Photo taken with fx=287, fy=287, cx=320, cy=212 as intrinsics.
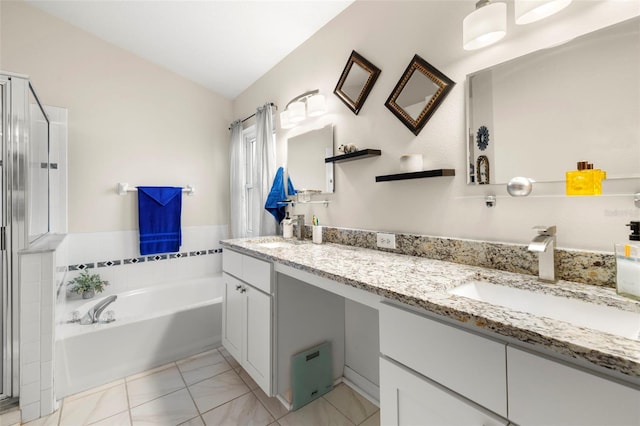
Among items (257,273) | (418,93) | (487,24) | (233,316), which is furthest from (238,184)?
(487,24)

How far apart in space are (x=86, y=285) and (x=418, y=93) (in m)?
2.92

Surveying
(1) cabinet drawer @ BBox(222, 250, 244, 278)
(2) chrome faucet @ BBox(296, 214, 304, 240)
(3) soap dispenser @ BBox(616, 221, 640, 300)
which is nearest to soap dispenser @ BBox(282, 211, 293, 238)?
(2) chrome faucet @ BBox(296, 214, 304, 240)

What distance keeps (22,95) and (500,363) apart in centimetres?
243

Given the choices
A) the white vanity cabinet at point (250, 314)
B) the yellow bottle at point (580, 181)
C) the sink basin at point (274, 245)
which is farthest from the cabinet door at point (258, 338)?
the yellow bottle at point (580, 181)

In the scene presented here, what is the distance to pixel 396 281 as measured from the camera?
→ 98 centimetres

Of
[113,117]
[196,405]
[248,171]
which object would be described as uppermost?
[113,117]

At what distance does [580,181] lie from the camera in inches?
36.3

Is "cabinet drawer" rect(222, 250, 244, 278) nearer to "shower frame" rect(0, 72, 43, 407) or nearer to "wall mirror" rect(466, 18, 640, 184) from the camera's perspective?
"shower frame" rect(0, 72, 43, 407)

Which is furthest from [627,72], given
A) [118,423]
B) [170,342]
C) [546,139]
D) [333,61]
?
[170,342]

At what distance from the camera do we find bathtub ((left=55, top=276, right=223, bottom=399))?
1812mm

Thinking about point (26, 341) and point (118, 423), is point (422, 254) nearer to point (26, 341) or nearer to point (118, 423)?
point (118, 423)

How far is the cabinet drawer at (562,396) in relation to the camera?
0.51 metres

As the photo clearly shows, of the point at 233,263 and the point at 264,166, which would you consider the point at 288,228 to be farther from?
the point at 264,166

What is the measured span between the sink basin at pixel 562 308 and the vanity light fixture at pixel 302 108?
1.51 meters
